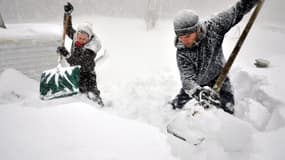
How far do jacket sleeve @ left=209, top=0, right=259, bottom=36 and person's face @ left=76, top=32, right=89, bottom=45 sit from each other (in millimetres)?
1802

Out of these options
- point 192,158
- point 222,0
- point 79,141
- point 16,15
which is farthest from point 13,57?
point 222,0

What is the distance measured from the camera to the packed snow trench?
146 cm

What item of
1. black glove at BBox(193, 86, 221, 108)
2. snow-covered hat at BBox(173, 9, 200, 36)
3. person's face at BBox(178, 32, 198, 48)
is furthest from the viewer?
person's face at BBox(178, 32, 198, 48)

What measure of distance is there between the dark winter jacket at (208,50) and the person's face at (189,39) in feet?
0.18

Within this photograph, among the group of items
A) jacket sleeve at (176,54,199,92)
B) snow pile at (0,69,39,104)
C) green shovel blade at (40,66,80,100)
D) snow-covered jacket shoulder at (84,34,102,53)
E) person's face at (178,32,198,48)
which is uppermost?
person's face at (178,32,198,48)

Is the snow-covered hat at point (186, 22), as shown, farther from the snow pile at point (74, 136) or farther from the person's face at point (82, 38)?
the person's face at point (82, 38)

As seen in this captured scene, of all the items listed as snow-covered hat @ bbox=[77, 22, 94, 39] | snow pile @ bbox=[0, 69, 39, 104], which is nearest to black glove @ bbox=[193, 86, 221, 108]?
snow-covered hat @ bbox=[77, 22, 94, 39]

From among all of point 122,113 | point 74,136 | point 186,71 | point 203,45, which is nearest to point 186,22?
point 203,45

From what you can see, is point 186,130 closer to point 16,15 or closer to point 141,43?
point 141,43

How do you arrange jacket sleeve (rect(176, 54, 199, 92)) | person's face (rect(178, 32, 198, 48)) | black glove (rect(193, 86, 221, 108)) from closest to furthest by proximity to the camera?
black glove (rect(193, 86, 221, 108)) → person's face (rect(178, 32, 198, 48)) → jacket sleeve (rect(176, 54, 199, 92))

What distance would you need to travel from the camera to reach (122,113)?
150 inches

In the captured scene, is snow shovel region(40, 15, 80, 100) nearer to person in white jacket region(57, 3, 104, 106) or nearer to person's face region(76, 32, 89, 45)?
person in white jacket region(57, 3, 104, 106)

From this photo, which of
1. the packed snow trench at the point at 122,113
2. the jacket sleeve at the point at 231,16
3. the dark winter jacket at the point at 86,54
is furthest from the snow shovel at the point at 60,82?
the jacket sleeve at the point at 231,16

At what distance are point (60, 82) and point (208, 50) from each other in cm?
192
